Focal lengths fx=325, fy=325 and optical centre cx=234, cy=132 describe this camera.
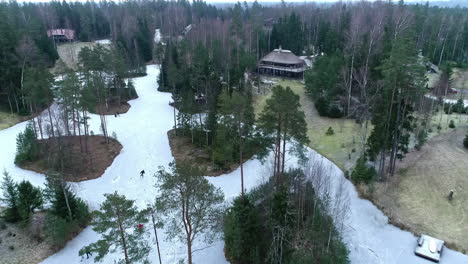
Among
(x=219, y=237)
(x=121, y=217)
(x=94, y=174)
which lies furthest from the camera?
(x=94, y=174)

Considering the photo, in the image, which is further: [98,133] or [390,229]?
[98,133]

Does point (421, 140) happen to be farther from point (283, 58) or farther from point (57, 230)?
point (57, 230)

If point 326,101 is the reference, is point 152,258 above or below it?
below

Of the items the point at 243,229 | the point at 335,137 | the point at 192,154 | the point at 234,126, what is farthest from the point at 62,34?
the point at 243,229

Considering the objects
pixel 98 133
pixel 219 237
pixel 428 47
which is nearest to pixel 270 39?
pixel 428 47

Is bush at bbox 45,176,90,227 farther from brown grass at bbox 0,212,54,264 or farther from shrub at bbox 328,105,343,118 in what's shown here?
shrub at bbox 328,105,343,118

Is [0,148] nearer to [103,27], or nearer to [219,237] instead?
[219,237]

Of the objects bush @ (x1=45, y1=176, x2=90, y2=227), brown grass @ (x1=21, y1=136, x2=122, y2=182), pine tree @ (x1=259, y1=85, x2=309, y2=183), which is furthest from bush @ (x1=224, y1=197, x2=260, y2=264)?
brown grass @ (x1=21, y1=136, x2=122, y2=182)

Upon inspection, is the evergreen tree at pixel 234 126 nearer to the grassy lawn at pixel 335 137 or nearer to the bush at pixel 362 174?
the grassy lawn at pixel 335 137
